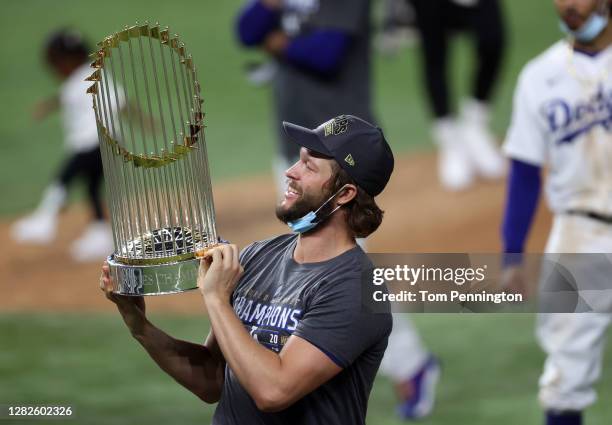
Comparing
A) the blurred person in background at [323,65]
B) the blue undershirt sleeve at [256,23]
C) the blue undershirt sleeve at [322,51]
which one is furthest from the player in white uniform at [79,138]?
the blue undershirt sleeve at [322,51]

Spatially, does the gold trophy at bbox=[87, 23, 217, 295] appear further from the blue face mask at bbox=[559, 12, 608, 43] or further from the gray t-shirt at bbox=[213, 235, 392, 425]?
the blue face mask at bbox=[559, 12, 608, 43]

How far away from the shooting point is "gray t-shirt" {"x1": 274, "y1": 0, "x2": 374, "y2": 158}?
643 cm

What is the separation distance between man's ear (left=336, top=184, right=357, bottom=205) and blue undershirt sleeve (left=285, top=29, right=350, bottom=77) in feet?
9.46

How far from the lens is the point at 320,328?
11.0 feet

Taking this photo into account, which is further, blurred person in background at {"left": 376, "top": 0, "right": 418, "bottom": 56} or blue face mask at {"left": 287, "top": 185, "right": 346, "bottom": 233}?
blurred person in background at {"left": 376, "top": 0, "right": 418, "bottom": 56}

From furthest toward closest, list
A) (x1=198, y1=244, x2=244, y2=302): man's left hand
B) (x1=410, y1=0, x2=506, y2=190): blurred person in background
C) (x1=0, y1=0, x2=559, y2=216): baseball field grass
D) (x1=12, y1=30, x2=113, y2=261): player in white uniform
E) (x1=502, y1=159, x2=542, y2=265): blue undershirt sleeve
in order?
1. (x1=0, y1=0, x2=559, y2=216): baseball field grass
2. (x1=410, y1=0, x2=506, y2=190): blurred person in background
3. (x1=12, y1=30, x2=113, y2=261): player in white uniform
4. (x1=502, y1=159, x2=542, y2=265): blue undershirt sleeve
5. (x1=198, y1=244, x2=244, y2=302): man's left hand

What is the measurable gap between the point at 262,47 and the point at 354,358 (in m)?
3.59

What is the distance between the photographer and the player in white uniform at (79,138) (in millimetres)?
8891

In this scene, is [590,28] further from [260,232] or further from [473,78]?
[473,78]

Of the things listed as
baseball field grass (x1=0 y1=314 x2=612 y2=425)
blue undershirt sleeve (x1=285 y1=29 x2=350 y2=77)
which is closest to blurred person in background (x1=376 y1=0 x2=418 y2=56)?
baseball field grass (x1=0 y1=314 x2=612 y2=425)

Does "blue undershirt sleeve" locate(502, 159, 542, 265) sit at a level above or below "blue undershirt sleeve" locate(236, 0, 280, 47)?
below

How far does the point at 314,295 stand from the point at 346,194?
12.5 inches

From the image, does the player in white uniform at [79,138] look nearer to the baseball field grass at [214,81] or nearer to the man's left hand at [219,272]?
the baseball field grass at [214,81]

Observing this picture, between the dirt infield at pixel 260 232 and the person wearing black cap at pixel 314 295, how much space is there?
449 cm
